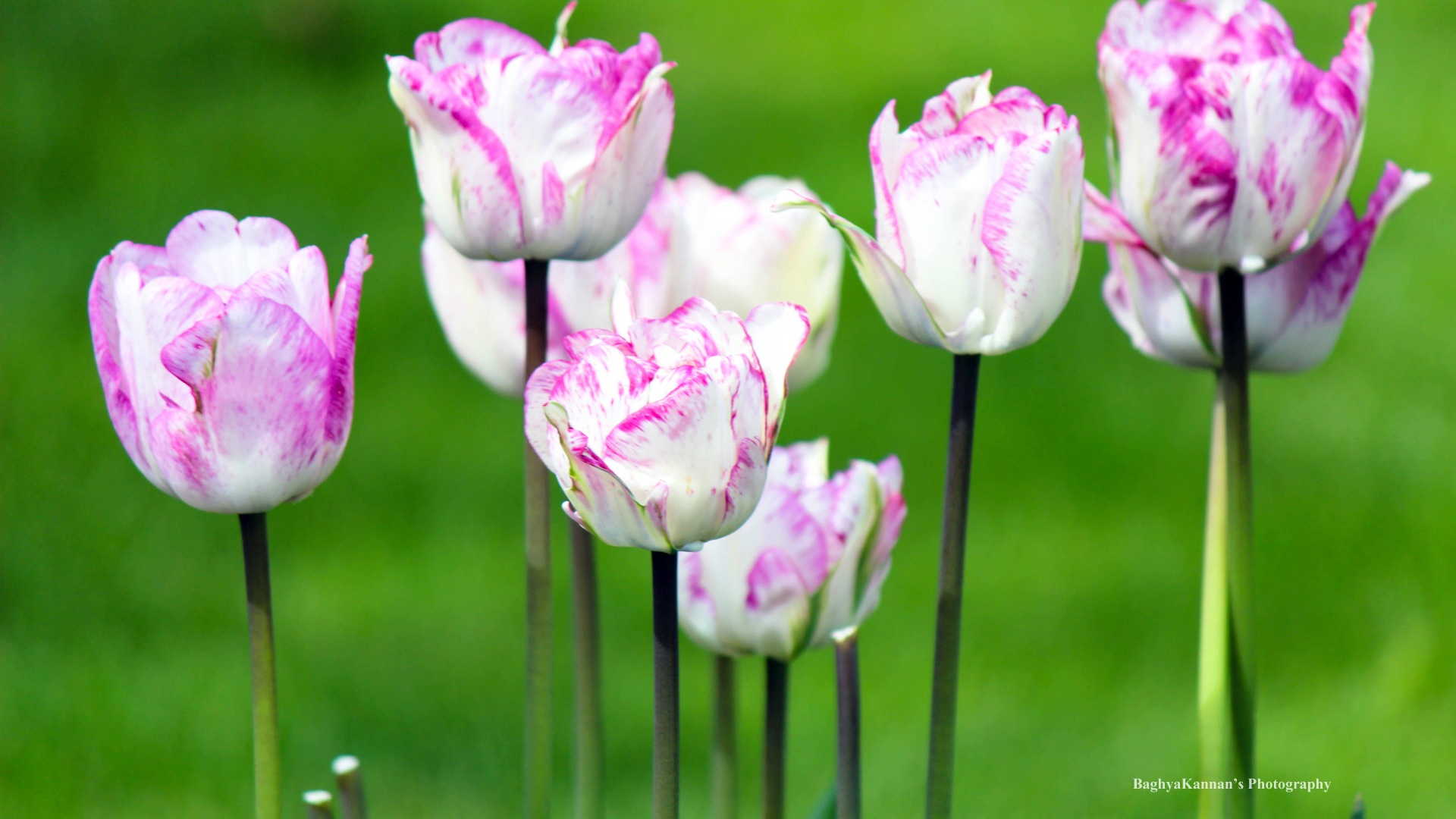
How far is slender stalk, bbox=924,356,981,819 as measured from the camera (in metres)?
0.66

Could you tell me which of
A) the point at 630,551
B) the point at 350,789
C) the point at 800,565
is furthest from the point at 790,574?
the point at 630,551

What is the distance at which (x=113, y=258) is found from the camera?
63 cm

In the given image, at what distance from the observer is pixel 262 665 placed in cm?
62

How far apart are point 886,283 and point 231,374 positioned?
0.89ft

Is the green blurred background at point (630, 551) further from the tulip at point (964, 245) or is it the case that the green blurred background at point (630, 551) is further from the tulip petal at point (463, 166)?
the tulip petal at point (463, 166)

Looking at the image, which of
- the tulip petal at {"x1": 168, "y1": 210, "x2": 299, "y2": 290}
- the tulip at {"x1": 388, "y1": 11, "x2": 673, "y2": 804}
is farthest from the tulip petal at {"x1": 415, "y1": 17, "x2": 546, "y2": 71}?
the tulip petal at {"x1": 168, "y1": 210, "x2": 299, "y2": 290}

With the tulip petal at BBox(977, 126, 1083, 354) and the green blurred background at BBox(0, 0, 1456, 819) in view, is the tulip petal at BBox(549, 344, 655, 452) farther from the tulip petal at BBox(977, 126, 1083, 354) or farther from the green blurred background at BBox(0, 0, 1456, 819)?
the green blurred background at BBox(0, 0, 1456, 819)

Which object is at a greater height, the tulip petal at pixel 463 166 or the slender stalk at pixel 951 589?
the tulip petal at pixel 463 166

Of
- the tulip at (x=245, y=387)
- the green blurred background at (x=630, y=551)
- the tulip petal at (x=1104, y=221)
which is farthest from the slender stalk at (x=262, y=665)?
the green blurred background at (x=630, y=551)

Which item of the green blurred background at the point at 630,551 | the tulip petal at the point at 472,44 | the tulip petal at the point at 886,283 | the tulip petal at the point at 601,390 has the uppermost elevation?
the tulip petal at the point at 472,44

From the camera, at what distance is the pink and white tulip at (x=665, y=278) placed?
838 millimetres

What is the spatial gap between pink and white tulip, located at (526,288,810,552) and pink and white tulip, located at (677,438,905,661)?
0.17 metres

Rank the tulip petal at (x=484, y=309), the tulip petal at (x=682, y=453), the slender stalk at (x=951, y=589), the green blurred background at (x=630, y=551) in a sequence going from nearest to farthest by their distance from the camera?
the tulip petal at (x=682, y=453) < the slender stalk at (x=951, y=589) < the tulip petal at (x=484, y=309) < the green blurred background at (x=630, y=551)

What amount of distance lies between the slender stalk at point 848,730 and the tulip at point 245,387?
9.8 inches
